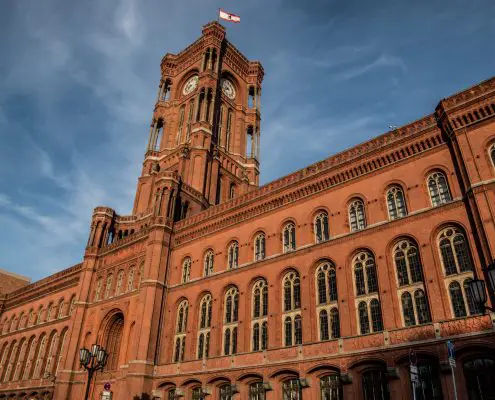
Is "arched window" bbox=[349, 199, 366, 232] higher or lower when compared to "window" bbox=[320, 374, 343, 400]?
higher

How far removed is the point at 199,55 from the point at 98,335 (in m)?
39.4

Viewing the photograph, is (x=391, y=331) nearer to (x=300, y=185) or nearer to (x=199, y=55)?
(x=300, y=185)

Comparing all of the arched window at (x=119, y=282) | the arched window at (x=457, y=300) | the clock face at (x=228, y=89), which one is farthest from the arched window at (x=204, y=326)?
the clock face at (x=228, y=89)

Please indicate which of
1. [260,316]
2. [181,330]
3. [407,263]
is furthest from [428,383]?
[181,330]

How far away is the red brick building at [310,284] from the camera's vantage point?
2208 cm

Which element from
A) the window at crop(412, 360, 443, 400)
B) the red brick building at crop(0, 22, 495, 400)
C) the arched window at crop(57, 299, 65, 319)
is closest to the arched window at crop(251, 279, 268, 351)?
the red brick building at crop(0, 22, 495, 400)

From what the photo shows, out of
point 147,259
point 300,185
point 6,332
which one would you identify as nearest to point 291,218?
point 300,185

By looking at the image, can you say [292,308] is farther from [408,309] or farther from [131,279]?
[131,279]

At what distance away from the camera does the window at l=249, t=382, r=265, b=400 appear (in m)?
26.7

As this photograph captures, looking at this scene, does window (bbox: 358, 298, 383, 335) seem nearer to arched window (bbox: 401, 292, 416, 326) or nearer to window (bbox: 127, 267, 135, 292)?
arched window (bbox: 401, 292, 416, 326)

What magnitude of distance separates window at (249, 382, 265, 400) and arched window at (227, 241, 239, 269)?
8.70m

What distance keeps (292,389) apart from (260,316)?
5397 mm

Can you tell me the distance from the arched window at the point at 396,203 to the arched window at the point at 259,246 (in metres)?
9.57

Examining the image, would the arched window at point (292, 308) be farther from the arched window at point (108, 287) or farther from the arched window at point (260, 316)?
the arched window at point (108, 287)
